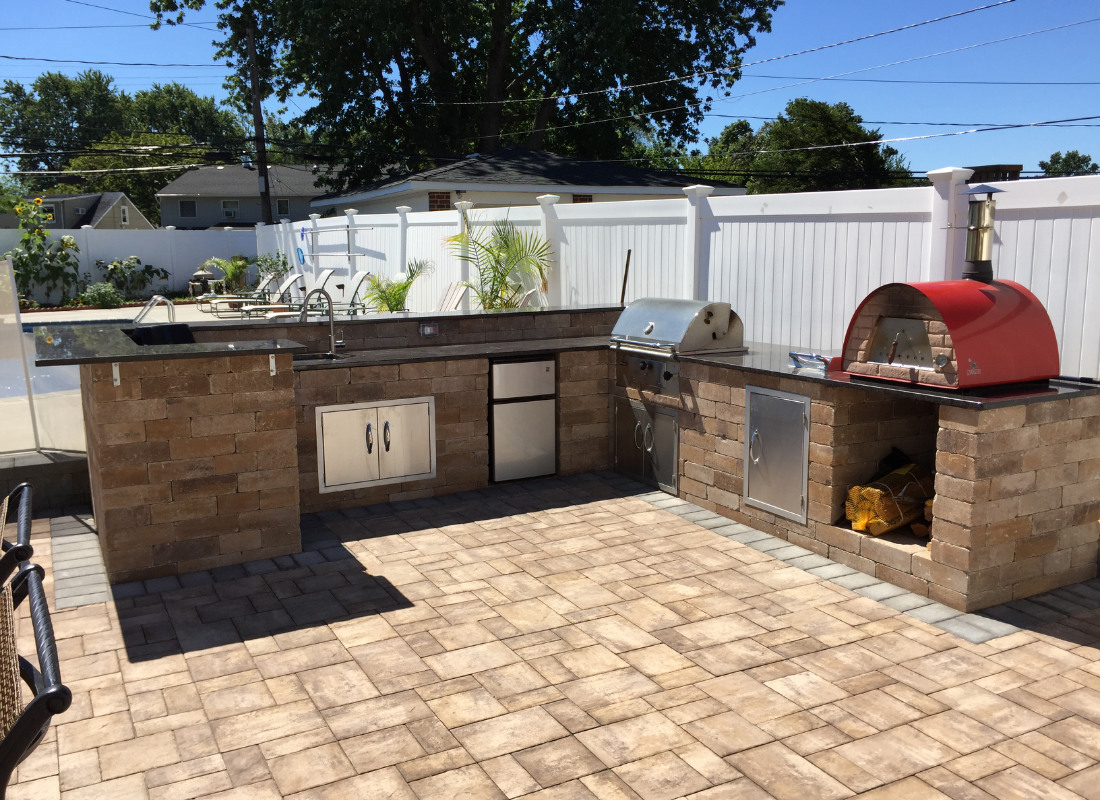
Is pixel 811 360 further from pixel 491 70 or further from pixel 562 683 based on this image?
pixel 491 70

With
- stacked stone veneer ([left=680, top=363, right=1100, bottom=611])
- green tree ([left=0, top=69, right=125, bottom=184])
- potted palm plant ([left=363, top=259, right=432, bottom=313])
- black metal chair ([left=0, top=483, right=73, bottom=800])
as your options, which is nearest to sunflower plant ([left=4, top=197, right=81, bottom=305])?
potted palm plant ([left=363, top=259, right=432, bottom=313])

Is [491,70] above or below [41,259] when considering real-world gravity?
above

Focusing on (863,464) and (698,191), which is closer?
(863,464)

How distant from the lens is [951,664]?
161 inches

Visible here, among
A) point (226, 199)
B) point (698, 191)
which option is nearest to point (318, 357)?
point (698, 191)

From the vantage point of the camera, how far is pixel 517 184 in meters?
16.7

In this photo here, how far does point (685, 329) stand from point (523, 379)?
4.55ft

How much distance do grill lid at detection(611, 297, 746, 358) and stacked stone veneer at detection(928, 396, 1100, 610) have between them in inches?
84.1

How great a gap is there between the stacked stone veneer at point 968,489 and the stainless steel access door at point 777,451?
6 centimetres

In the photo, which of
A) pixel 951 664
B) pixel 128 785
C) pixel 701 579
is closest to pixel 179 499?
pixel 128 785

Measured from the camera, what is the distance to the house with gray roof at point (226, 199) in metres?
39.4

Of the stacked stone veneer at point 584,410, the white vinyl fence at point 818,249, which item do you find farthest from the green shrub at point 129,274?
the stacked stone veneer at point 584,410

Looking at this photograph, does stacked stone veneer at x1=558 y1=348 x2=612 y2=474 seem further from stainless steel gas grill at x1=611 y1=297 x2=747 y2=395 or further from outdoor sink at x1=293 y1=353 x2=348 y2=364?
outdoor sink at x1=293 y1=353 x2=348 y2=364

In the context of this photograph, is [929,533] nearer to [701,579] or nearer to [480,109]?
[701,579]
